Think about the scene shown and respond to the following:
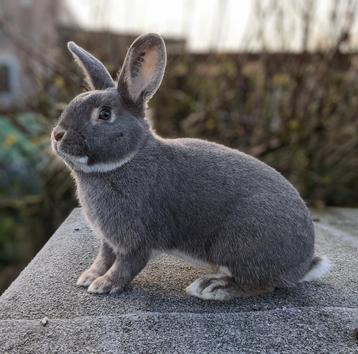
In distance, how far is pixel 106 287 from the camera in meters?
2.57

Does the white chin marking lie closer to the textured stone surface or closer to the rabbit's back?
the rabbit's back

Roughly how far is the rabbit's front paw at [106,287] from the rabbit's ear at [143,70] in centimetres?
90

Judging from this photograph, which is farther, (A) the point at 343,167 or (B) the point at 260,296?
(A) the point at 343,167

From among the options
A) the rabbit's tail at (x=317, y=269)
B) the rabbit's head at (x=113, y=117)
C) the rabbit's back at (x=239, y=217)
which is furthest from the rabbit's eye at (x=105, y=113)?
the rabbit's tail at (x=317, y=269)

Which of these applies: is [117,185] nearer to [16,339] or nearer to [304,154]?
[16,339]

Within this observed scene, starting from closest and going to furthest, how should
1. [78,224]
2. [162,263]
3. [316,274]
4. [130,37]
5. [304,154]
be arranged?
[316,274] → [162,263] → [78,224] → [304,154] → [130,37]

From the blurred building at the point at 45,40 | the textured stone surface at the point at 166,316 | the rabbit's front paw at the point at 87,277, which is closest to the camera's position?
the textured stone surface at the point at 166,316

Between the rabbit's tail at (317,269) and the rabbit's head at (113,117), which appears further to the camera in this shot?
the rabbit's tail at (317,269)

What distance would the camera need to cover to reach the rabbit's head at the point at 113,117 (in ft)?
7.83

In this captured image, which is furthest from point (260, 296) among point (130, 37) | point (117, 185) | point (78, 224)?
point (130, 37)

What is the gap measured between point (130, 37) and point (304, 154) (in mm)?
2601

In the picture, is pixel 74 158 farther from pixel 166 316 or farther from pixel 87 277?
pixel 166 316

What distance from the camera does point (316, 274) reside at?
2.75 metres

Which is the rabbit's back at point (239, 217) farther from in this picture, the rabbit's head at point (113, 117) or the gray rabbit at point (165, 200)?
the rabbit's head at point (113, 117)
